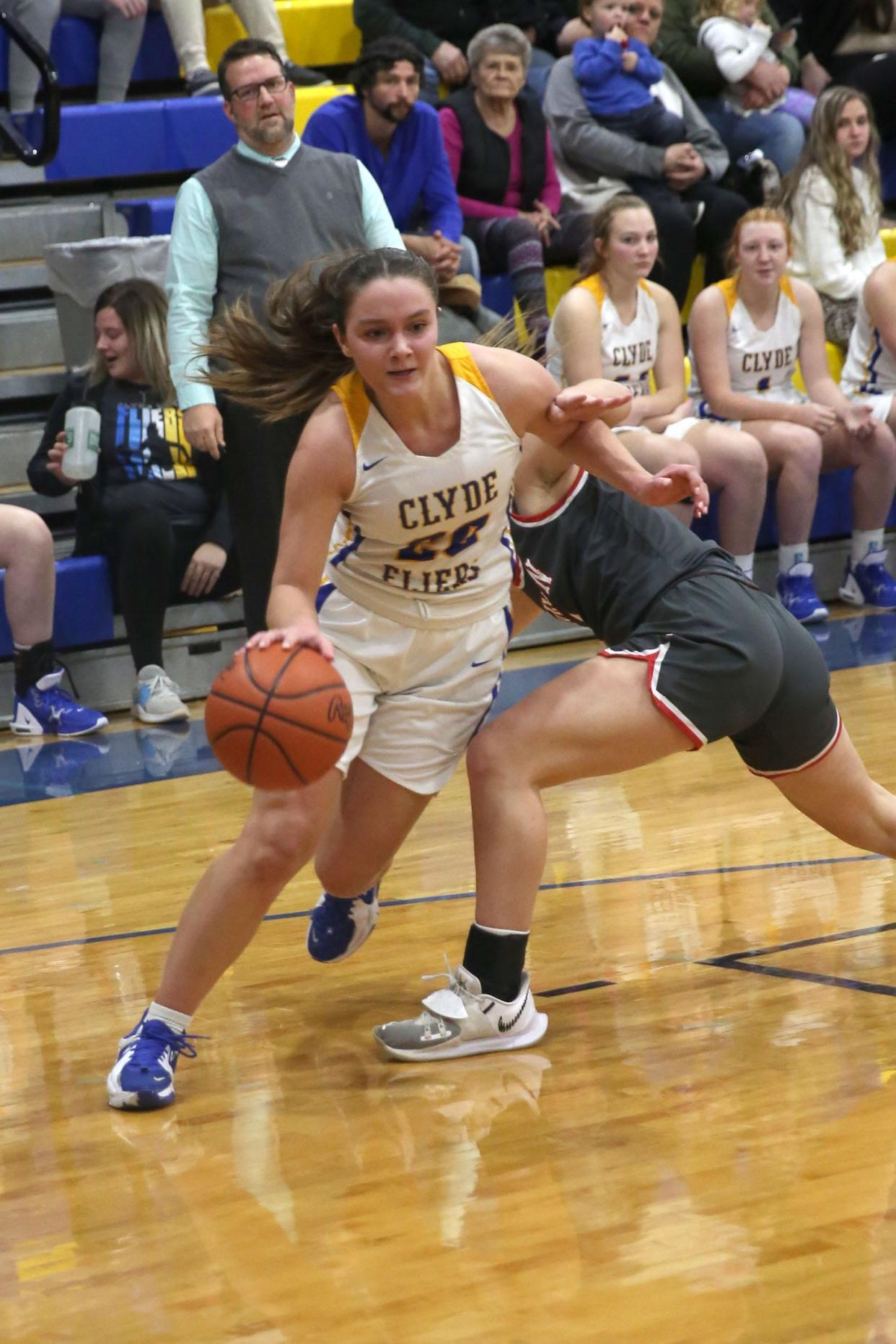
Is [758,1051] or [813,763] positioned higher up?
[813,763]

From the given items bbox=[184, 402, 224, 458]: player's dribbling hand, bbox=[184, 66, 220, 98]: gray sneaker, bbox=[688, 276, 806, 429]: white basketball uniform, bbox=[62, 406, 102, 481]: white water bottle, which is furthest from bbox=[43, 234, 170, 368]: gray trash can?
bbox=[688, 276, 806, 429]: white basketball uniform

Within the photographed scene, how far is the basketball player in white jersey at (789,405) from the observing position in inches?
278

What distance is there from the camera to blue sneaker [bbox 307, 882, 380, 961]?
3.35m

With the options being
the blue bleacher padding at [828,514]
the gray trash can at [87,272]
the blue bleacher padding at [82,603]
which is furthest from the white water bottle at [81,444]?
the blue bleacher padding at [828,514]

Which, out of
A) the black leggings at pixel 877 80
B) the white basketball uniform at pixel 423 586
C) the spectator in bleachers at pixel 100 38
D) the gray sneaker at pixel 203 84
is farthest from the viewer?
the black leggings at pixel 877 80

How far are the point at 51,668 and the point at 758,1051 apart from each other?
12.6 feet

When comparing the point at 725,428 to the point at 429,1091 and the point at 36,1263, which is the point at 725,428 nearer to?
the point at 429,1091

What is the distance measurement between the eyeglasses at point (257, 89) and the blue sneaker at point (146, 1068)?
3442 mm

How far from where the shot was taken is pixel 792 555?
708 centimetres

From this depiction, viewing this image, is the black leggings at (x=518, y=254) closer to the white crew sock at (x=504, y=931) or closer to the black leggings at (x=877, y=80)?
the black leggings at (x=877, y=80)

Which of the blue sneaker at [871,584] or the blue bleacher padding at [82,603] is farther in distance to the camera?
the blue sneaker at [871,584]

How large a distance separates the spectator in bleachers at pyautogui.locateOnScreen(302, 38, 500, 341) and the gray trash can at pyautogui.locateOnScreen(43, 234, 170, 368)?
798mm

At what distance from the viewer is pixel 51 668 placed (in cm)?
609

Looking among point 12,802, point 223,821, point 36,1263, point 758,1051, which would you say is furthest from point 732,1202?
point 12,802
